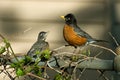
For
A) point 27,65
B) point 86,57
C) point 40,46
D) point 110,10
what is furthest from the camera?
point 110,10

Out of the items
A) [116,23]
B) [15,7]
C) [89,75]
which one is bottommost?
[89,75]

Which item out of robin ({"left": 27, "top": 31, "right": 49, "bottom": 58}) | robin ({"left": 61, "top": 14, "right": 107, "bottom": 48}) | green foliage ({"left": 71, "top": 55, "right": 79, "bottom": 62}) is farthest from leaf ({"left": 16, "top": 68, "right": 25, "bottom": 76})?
robin ({"left": 61, "top": 14, "right": 107, "bottom": 48})

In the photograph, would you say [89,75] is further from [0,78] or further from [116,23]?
[0,78]

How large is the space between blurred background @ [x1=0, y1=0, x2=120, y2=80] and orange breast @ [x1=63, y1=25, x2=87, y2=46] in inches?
7.3

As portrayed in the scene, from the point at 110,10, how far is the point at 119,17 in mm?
165

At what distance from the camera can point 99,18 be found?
596 cm

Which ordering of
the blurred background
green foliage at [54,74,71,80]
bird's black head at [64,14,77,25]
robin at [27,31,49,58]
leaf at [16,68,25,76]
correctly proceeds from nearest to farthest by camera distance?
1. leaf at [16,68,25,76]
2. green foliage at [54,74,71,80]
3. robin at [27,31,49,58]
4. bird's black head at [64,14,77,25]
5. the blurred background

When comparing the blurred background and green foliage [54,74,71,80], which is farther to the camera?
the blurred background

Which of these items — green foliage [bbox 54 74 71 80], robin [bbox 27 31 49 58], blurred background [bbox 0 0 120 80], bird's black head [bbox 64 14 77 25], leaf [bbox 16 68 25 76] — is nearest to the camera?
leaf [bbox 16 68 25 76]

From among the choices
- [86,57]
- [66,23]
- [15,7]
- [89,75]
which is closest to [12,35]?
[15,7]

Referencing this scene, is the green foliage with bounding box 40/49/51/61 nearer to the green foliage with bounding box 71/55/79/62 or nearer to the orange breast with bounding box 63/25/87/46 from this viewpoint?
the green foliage with bounding box 71/55/79/62

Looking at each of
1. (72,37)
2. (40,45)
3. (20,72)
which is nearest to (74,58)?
(20,72)

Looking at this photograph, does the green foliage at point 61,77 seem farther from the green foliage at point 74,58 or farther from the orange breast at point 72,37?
the orange breast at point 72,37

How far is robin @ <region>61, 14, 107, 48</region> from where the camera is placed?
5.74 meters
